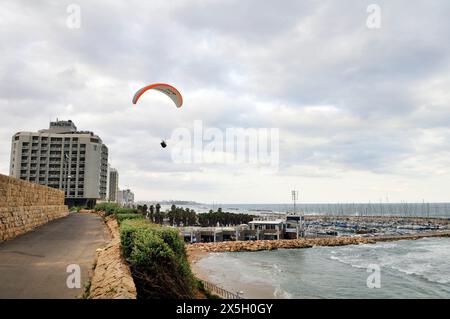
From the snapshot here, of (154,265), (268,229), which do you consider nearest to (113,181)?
(268,229)

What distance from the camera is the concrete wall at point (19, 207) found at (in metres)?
17.3

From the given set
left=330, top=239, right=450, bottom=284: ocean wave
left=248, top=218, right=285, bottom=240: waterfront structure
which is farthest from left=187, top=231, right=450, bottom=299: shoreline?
left=330, top=239, right=450, bottom=284: ocean wave

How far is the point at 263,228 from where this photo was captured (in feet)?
269

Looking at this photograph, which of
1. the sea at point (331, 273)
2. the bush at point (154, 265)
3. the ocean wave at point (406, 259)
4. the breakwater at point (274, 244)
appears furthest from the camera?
the breakwater at point (274, 244)

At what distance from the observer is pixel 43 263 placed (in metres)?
11.7

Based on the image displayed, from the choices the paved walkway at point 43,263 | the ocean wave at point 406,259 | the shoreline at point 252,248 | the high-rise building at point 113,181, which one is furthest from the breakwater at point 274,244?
the high-rise building at point 113,181

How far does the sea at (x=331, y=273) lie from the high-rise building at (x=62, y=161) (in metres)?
66.2

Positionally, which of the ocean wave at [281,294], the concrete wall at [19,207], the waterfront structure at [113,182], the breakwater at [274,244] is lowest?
the breakwater at [274,244]

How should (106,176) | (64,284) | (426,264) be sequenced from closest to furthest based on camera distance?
1. (64,284)
2. (426,264)
3. (106,176)

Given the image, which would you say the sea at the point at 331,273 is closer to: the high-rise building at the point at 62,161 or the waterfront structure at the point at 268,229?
the waterfront structure at the point at 268,229
